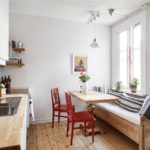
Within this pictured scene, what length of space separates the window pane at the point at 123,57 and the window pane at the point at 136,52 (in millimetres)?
278

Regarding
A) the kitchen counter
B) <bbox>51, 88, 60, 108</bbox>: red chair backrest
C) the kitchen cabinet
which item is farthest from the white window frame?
the kitchen counter

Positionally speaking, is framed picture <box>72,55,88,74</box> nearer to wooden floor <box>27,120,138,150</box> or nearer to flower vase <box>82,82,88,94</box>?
flower vase <box>82,82,88,94</box>

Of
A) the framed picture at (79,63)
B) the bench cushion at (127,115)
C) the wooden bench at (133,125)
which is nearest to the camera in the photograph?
the wooden bench at (133,125)

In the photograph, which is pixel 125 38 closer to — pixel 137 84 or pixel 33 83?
pixel 137 84

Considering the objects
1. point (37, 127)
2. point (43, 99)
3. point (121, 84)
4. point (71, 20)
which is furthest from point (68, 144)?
point (71, 20)

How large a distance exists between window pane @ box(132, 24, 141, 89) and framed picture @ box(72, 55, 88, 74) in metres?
1.23

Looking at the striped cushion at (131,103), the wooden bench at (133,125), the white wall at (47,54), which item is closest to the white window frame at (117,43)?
the striped cushion at (131,103)

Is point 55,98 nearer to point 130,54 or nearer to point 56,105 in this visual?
point 56,105

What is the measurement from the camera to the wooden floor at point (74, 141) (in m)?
2.71

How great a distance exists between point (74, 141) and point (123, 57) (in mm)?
2407

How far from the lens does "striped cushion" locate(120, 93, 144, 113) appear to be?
2.95 metres

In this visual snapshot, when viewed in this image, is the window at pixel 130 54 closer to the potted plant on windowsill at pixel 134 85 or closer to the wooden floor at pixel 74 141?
the potted plant on windowsill at pixel 134 85

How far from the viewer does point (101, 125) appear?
12.5 feet

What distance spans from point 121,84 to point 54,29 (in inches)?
85.7
